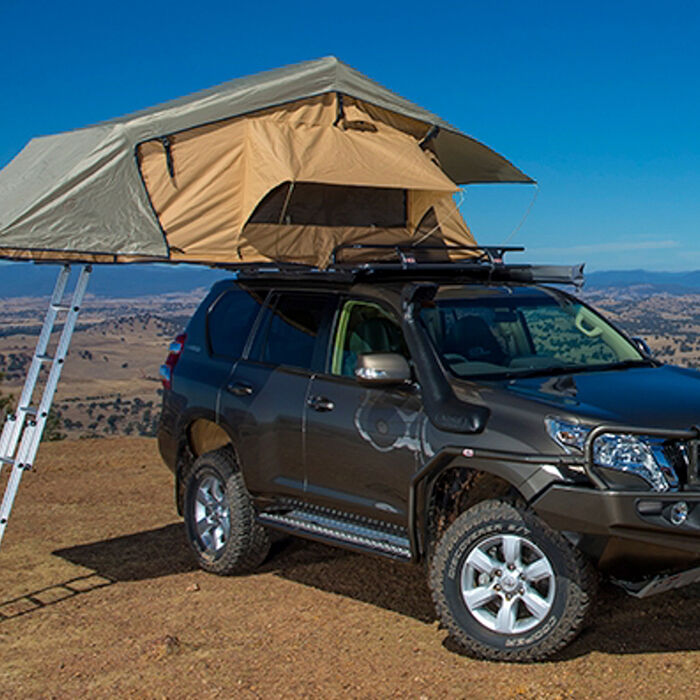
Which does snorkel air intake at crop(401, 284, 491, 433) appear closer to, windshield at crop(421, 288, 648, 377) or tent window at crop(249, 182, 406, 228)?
windshield at crop(421, 288, 648, 377)

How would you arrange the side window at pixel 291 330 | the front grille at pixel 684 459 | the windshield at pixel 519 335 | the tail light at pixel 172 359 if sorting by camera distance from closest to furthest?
the front grille at pixel 684 459, the windshield at pixel 519 335, the side window at pixel 291 330, the tail light at pixel 172 359

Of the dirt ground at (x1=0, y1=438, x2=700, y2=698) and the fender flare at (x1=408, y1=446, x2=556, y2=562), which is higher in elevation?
the fender flare at (x1=408, y1=446, x2=556, y2=562)

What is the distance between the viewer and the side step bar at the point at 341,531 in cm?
579

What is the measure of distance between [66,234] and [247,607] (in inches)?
102

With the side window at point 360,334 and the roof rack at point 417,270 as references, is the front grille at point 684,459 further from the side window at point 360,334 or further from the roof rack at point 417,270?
the roof rack at point 417,270

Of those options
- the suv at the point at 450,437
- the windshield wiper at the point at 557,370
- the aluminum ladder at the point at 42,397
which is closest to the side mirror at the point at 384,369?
the suv at the point at 450,437

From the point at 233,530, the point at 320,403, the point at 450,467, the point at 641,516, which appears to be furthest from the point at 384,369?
the point at 233,530

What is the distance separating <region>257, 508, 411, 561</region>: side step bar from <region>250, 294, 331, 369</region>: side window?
941 mm

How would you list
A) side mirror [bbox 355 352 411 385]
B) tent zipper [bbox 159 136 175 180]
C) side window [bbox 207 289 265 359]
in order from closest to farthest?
side mirror [bbox 355 352 411 385]
tent zipper [bbox 159 136 175 180]
side window [bbox 207 289 265 359]

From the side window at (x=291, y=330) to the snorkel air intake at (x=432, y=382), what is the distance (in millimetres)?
769

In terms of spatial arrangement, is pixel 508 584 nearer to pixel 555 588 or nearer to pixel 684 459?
pixel 555 588

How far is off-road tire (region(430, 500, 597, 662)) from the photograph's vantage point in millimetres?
4965

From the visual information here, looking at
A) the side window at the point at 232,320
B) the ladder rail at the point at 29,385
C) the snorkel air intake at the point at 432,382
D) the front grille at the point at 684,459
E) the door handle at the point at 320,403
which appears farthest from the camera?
the side window at the point at 232,320

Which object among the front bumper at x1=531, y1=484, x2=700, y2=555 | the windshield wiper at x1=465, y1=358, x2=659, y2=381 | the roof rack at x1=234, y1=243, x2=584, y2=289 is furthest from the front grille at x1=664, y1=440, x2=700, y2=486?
the roof rack at x1=234, y1=243, x2=584, y2=289
